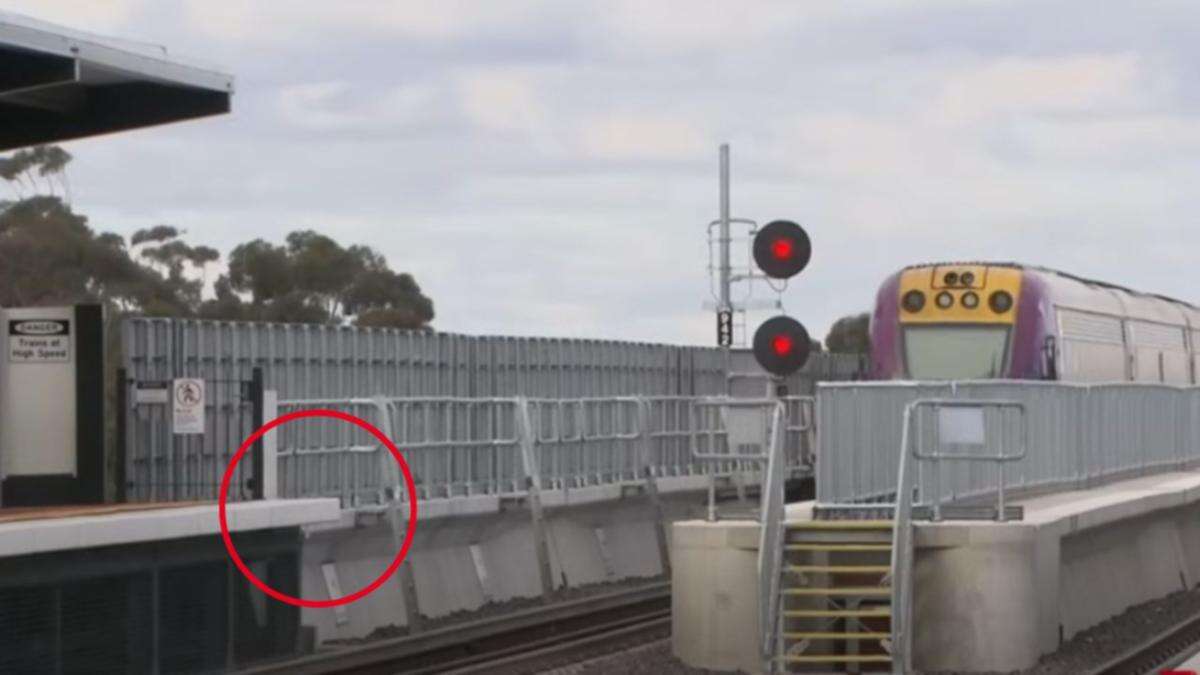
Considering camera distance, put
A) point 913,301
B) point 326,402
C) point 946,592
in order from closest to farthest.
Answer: point 946,592
point 326,402
point 913,301

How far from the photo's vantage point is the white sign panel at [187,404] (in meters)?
21.9

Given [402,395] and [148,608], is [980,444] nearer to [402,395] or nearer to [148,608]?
[148,608]

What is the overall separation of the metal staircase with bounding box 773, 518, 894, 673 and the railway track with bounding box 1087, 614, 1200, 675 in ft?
5.75

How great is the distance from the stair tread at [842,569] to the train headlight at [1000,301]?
1596 centimetres

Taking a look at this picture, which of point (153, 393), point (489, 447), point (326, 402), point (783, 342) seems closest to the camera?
point (783, 342)

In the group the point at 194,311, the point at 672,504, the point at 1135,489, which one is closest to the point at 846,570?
the point at 1135,489

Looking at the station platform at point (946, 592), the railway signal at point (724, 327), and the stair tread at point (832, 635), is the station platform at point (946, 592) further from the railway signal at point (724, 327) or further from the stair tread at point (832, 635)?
the railway signal at point (724, 327)

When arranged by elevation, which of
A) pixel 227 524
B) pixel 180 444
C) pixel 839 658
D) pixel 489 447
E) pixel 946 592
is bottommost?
pixel 839 658

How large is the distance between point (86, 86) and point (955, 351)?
18.7 m

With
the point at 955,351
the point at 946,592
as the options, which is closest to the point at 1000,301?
the point at 955,351

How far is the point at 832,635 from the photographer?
1912cm

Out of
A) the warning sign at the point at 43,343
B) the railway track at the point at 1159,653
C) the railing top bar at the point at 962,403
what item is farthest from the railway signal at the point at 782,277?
the warning sign at the point at 43,343

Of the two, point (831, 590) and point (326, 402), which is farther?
point (326, 402)

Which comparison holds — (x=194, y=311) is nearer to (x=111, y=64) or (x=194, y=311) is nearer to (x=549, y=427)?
(x=549, y=427)
